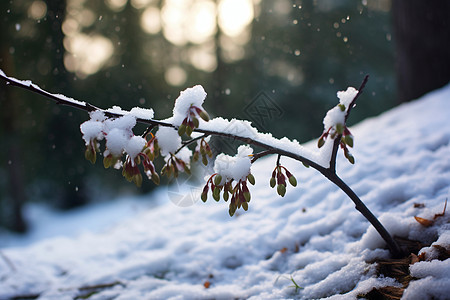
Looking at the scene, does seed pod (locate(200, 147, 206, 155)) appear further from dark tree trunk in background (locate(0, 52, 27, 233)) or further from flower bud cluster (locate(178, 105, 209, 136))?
dark tree trunk in background (locate(0, 52, 27, 233))

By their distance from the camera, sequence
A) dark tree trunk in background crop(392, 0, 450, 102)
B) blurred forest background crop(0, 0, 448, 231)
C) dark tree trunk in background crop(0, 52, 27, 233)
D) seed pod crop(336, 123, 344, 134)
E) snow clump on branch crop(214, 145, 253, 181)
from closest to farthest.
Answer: seed pod crop(336, 123, 344, 134), snow clump on branch crop(214, 145, 253, 181), dark tree trunk in background crop(392, 0, 450, 102), dark tree trunk in background crop(0, 52, 27, 233), blurred forest background crop(0, 0, 448, 231)

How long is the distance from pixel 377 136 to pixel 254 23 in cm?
972

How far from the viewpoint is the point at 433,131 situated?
109 inches

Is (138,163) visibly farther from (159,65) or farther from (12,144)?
(159,65)

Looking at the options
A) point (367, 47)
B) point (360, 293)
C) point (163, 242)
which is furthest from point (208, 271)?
point (367, 47)

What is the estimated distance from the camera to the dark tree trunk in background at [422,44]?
160 inches

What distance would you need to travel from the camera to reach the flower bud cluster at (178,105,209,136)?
1.22 meters

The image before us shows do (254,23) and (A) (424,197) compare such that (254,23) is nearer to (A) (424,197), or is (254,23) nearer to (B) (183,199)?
(B) (183,199)

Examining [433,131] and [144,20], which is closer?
[433,131]

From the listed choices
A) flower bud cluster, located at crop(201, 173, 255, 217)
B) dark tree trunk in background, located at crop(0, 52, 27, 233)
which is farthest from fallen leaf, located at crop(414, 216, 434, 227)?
dark tree trunk in background, located at crop(0, 52, 27, 233)

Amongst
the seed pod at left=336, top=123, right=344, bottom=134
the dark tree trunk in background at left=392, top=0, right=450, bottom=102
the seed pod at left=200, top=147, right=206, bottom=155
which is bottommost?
the seed pod at left=336, top=123, right=344, bottom=134

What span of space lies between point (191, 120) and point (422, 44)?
167 inches

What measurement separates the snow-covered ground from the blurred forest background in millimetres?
5925

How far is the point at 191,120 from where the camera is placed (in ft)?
4.18
